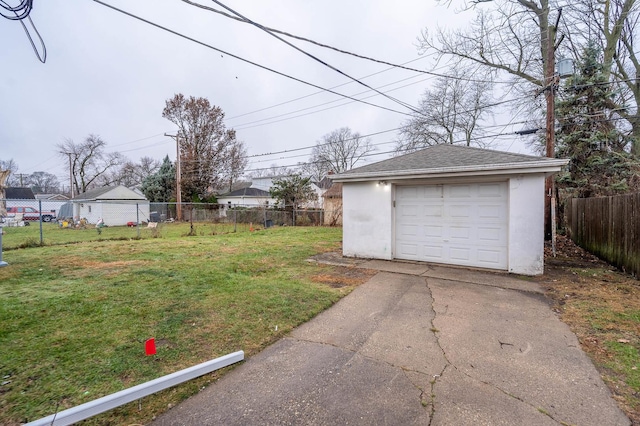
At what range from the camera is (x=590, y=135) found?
12047 millimetres

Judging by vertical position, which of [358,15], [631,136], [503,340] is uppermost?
[358,15]

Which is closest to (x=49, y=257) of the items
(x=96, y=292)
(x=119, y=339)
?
(x=96, y=292)

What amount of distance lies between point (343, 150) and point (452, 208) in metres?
25.9

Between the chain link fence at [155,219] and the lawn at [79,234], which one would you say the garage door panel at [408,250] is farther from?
the chain link fence at [155,219]

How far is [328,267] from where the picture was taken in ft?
22.4

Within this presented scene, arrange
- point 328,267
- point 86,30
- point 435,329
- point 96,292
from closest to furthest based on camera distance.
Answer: point 435,329 < point 96,292 < point 86,30 < point 328,267

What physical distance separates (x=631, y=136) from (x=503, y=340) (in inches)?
562

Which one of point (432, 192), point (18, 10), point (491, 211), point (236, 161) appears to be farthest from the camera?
point (236, 161)

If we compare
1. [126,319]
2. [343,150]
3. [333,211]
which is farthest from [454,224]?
[343,150]

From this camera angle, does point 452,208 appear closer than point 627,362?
No

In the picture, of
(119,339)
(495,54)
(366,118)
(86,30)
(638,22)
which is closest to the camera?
(119,339)

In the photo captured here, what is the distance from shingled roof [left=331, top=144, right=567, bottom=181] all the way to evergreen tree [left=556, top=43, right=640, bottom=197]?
317 inches

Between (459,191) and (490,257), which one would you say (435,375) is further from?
(459,191)

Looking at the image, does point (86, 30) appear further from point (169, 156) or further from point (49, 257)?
point (169, 156)
